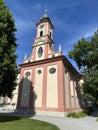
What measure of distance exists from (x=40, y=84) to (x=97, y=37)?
14.4m

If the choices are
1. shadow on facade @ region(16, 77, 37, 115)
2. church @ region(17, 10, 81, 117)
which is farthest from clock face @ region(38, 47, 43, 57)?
shadow on facade @ region(16, 77, 37, 115)

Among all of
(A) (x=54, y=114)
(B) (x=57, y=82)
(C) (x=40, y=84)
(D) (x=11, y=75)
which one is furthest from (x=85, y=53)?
(D) (x=11, y=75)

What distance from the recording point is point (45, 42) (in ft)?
94.2

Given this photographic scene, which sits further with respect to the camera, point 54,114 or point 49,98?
point 49,98

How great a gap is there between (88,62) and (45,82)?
9278mm

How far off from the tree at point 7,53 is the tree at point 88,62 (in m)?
13.7

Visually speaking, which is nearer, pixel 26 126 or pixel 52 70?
pixel 26 126

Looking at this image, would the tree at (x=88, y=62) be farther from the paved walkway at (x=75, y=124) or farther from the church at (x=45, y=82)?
the paved walkway at (x=75, y=124)

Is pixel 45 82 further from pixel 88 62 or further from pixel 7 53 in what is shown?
pixel 7 53

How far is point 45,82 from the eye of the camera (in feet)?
79.5

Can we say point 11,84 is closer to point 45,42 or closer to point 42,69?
point 42,69

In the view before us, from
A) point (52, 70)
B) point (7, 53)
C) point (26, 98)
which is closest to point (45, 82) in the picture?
point (52, 70)

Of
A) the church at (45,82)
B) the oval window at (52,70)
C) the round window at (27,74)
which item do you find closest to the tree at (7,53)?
the church at (45,82)

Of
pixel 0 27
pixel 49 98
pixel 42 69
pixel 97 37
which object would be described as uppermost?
pixel 97 37
